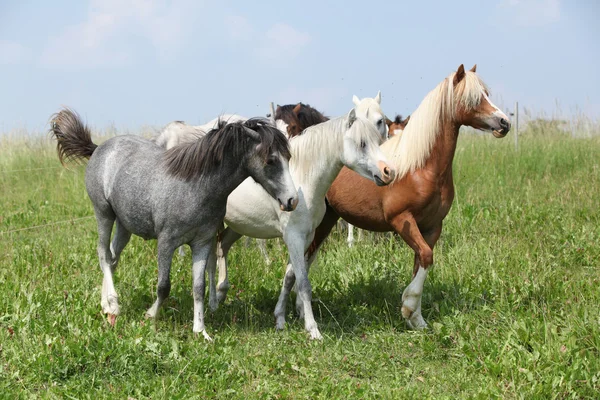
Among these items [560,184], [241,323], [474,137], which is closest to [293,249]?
[241,323]

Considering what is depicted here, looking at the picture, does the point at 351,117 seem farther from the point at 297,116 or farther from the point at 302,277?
the point at 297,116

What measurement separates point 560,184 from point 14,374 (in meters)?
9.70

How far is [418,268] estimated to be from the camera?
241 inches

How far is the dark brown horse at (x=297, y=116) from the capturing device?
727 centimetres

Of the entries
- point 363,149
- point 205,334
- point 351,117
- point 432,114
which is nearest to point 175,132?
point 351,117

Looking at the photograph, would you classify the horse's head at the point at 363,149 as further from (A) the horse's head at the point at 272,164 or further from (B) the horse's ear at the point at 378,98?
(B) the horse's ear at the point at 378,98

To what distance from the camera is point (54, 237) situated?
28.8 ft

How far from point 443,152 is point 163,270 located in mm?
2657

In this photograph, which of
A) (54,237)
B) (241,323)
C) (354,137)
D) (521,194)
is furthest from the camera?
(521,194)

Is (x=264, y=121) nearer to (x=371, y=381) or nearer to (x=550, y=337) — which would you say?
(x=371, y=381)

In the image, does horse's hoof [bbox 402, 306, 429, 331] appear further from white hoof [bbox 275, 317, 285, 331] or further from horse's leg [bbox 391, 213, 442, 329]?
white hoof [bbox 275, 317, 285, 331]

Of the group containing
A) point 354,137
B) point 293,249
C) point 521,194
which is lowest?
point 521,194

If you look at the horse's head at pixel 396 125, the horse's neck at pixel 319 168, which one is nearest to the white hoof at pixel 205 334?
the horse's neck at pixel 319 168

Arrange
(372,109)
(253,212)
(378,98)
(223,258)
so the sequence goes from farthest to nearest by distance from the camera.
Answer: (378,98)
(372,109)
(223,258)
(253,212)
